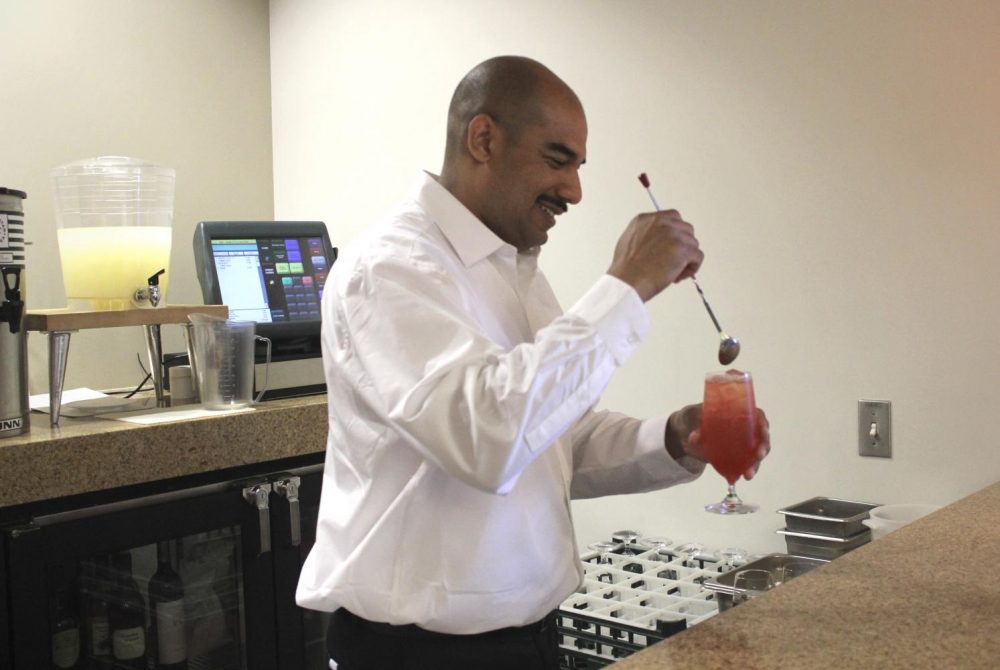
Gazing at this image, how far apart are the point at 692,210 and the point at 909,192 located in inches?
22.0

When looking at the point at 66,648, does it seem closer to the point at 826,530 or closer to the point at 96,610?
the point at 96,610

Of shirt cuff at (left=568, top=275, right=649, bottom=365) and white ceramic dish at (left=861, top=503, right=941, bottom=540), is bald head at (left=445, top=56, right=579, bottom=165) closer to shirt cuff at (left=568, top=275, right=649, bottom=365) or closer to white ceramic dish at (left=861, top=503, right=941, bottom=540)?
shirt cuff at (left=568, top=275, right=649, bottom=365)

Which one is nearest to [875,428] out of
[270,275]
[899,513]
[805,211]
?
[899,513]

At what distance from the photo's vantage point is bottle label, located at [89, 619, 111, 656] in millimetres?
2234

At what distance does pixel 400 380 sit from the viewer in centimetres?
131

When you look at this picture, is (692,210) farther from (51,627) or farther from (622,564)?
(51,627)

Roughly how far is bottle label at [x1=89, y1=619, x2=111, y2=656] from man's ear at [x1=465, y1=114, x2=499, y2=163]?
4.57 feet

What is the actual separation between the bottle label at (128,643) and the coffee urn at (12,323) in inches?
20.0

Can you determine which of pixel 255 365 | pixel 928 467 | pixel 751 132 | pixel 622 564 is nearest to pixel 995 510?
pixel 928 467

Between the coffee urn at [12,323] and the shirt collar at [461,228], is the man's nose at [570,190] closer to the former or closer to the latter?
the shirt collar at [461,228]

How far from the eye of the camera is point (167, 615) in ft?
7.80

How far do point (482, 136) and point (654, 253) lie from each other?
1.19 ft

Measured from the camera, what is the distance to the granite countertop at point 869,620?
1122 millimetres

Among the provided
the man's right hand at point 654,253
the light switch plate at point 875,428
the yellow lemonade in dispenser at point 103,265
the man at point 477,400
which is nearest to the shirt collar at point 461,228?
the man at point 477,400
